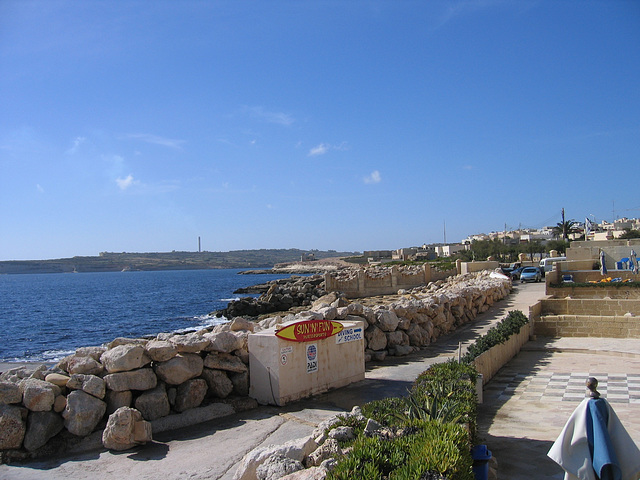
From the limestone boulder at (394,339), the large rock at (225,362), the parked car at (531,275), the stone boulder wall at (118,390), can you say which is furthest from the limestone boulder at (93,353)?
the parked car at (531,275)

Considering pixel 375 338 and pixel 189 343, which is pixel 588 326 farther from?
pixel 189 343

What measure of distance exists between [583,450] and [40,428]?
→ 6.46 metres

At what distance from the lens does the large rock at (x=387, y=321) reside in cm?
1262

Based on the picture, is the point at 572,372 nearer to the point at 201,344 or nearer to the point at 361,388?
the point at 361,388

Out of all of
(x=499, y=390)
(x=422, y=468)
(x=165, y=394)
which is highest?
(x=422, y=468)

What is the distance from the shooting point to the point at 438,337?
14914 mm

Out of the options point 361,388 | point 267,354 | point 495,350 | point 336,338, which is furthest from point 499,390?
point 267,354

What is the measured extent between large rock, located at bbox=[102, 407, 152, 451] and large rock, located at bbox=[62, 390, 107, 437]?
0.41 m

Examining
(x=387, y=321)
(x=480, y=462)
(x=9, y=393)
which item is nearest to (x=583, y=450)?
(x=480, y=462)

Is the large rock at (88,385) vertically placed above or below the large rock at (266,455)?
above

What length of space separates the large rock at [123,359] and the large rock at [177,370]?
1.09 ft

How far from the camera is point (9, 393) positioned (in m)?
6.69

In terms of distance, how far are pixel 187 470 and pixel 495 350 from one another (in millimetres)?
7125

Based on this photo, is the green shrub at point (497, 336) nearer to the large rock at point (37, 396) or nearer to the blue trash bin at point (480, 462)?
the blue trash bin at point (480, 462)
